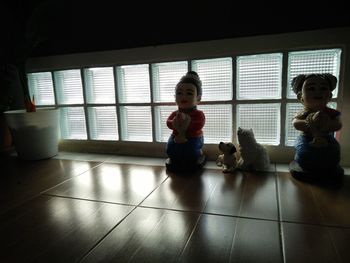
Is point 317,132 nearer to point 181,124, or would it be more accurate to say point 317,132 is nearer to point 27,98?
point 181,124

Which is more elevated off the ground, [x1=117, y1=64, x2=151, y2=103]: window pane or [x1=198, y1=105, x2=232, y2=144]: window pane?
[x1=117, y1=64, x2=151, y2=103]: window pane

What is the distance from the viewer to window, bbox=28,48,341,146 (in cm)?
140

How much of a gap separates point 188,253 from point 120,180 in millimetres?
688

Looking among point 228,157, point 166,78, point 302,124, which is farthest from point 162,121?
point 302,124

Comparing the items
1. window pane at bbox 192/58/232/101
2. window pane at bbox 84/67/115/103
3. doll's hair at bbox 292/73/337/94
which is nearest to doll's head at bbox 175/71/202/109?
window pane at bbox 192/58/232/101

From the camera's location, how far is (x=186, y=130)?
53.9 inches

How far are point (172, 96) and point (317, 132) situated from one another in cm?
87

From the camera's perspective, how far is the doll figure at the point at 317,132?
1127mm

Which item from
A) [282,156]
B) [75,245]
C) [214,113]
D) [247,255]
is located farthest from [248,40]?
[75,245]

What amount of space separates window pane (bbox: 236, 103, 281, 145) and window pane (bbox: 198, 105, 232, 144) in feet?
0.22

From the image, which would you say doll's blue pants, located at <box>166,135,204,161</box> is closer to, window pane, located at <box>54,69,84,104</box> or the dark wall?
the dark wall

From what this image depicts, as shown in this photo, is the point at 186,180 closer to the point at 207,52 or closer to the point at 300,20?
the point at 207,52

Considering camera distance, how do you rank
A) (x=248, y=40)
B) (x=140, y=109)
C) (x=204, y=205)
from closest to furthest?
(x=204, y=205)
(x=248, y=40)
(x=140, y=109)

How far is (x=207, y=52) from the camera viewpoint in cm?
148
